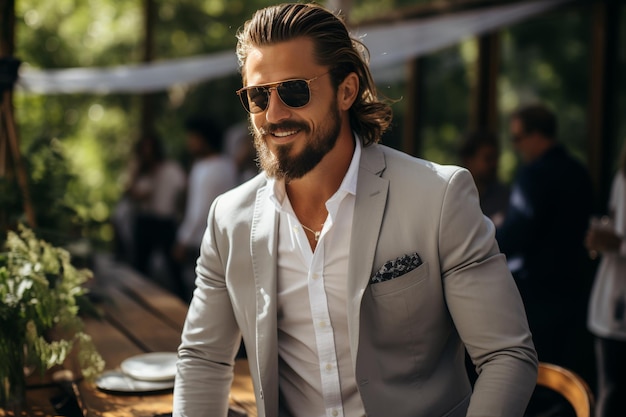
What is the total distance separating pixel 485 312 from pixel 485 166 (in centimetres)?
295

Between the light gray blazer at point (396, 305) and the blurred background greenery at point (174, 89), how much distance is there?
131 centimetres

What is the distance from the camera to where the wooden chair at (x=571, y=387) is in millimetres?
2256

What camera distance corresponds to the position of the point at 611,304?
390 cm

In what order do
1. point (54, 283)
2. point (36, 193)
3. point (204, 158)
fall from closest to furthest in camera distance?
point (54, 283)
point (36, 193)
point (204, 158)

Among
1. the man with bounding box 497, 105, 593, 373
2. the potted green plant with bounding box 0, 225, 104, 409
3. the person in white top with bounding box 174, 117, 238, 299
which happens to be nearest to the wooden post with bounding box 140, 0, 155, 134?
the person in white top with bounding box 174, 117, 238, 299

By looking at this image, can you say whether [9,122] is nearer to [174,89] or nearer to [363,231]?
[363,231]

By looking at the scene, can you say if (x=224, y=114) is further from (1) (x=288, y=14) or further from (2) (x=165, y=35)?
(1) (x=288, y=14)

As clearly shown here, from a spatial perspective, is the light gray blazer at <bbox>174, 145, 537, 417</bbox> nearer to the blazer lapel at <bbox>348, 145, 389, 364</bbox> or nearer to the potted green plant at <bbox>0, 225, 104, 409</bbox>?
the blazer lapel at <bbox>348, 145, 389, 364</bbox>

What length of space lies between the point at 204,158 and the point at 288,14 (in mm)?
4632

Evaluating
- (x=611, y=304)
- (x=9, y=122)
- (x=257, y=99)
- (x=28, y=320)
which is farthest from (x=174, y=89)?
(x=257, y=99)

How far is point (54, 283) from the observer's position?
243cm

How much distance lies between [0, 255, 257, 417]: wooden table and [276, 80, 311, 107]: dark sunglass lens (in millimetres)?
949

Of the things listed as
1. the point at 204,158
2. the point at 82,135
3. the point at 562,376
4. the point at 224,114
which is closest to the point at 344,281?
the point at 562,376

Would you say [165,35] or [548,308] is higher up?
[165,35]
